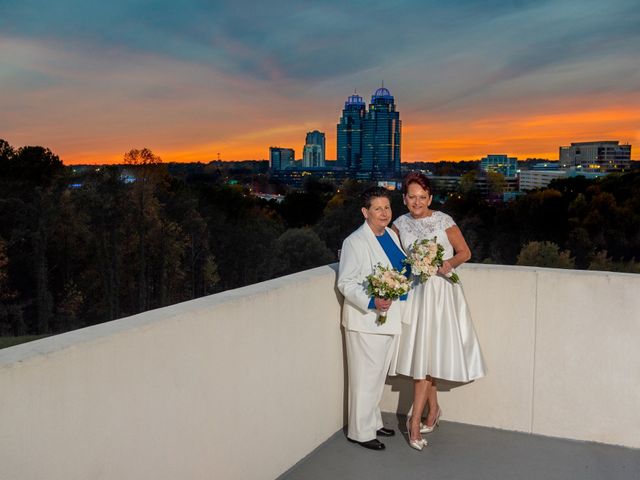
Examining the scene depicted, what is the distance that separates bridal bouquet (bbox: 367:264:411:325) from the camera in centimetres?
343

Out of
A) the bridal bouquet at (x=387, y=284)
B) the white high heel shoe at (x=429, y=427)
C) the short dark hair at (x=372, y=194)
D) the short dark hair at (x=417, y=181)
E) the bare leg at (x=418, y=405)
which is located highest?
the short dark hair at (x=417, y=181)

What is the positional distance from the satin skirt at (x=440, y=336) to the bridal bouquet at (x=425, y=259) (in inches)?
13.0

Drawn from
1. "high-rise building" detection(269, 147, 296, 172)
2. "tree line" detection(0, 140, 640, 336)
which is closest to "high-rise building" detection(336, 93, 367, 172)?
"high-rise building" detection(269, 147, 296, 172)

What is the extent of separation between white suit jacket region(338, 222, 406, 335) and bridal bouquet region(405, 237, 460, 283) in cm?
14

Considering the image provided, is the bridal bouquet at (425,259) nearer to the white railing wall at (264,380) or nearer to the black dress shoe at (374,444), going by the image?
the white railing wall at (264,380)

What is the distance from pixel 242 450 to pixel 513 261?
4985 cm

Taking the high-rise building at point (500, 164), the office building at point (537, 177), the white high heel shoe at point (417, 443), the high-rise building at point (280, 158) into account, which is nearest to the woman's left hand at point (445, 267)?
the white high heel shoe at point (417, 443)

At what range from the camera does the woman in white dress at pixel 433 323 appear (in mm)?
3965

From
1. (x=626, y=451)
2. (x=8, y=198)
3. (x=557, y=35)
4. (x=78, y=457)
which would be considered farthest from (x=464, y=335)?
(x=557, y=35)

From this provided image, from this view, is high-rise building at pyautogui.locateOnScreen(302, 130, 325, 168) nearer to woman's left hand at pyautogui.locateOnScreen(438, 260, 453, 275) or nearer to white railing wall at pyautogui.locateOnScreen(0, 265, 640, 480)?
white railing wall at pyautogui.locateOnScreen(0, 265, 640, 480)

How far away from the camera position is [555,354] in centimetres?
421

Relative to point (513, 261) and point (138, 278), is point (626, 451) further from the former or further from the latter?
point (513, 261)

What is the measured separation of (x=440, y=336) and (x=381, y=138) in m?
161

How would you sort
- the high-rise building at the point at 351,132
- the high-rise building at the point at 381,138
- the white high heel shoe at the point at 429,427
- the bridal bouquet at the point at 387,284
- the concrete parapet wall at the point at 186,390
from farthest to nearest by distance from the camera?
the high-rise building at the point at 351,132
the high-rise building at the point at 381,138
the white high heel shoe at the point at 429,427
the bridal bouquet at the point at 387,284
the concrete parapet wall at the point at 186,390
